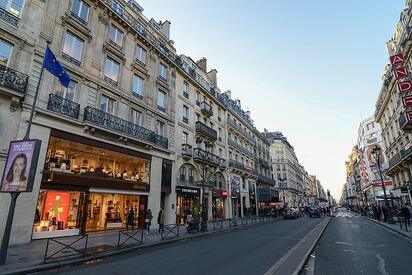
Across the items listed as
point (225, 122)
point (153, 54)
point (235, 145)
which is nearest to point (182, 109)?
point (153, 54)

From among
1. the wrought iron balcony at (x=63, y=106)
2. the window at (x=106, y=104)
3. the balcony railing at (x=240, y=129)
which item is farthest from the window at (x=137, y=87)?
the balcony railing at (x=240, y=129)

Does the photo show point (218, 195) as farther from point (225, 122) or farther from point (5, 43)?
point (5, 43)

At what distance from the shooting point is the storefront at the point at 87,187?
12891 millimetres

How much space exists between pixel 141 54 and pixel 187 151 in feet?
32.9

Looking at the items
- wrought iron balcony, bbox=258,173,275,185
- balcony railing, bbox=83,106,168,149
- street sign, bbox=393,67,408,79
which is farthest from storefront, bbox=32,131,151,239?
wrought iron balcony, bbox=258,173,275,185

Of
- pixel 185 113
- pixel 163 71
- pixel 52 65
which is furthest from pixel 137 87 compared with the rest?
pixel 52 65

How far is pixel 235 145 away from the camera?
120ft

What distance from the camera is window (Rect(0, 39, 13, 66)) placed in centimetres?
1161

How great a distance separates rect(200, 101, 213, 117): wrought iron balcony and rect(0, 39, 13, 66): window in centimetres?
1955

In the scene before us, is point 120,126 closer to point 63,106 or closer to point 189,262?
point 63,106

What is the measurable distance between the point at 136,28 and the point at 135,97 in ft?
19.8

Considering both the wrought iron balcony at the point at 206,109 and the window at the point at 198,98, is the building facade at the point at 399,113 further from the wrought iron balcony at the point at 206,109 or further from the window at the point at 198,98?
the window at the point at 198,98

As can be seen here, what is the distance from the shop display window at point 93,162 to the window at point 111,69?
18.3ft

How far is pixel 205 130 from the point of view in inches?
1109
